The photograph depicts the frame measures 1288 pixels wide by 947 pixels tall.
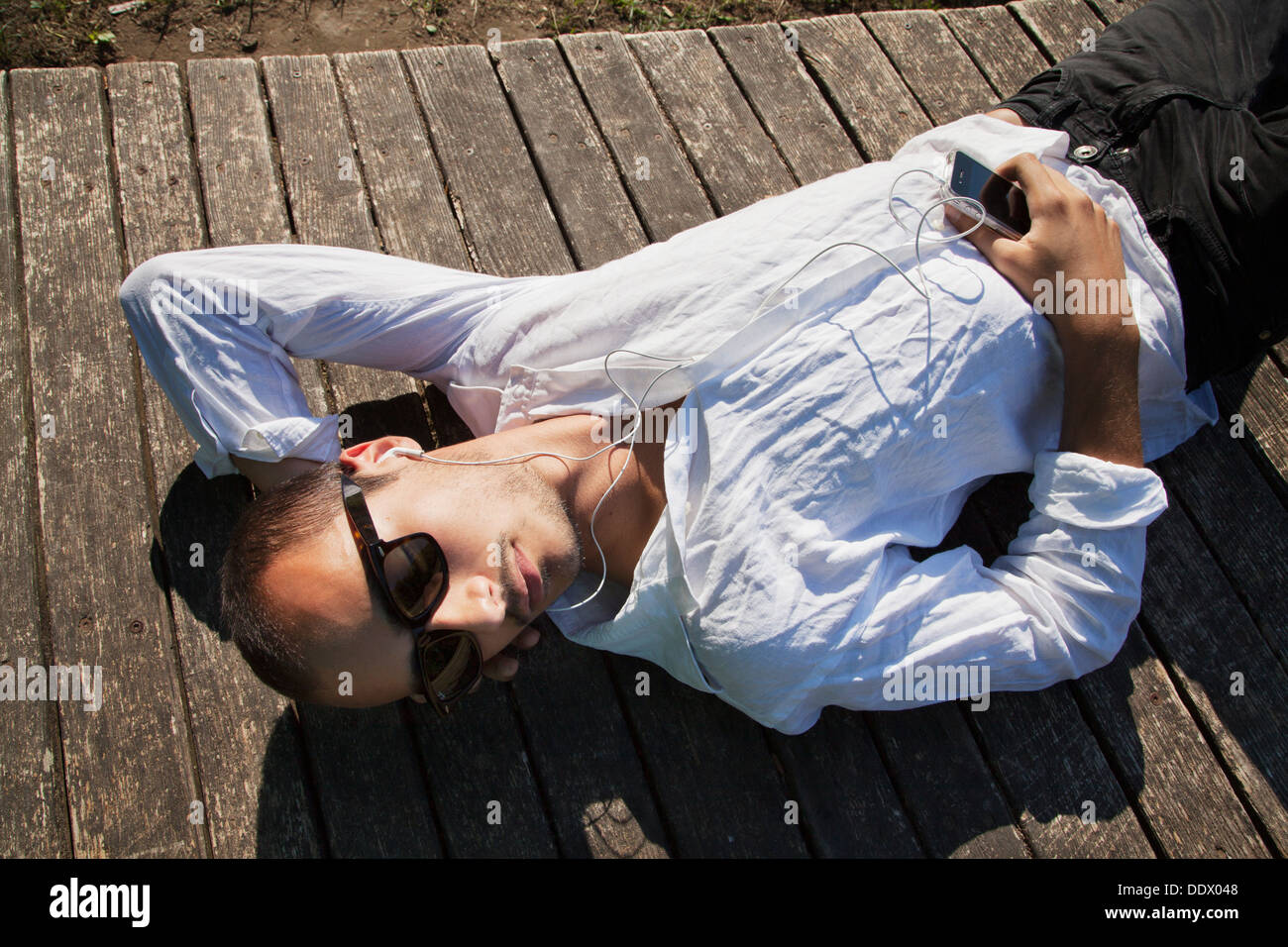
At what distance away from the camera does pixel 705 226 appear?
2205mm

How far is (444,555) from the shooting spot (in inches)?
69.2

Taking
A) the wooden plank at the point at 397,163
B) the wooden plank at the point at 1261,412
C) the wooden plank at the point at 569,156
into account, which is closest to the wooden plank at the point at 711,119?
the wooden plank at the point at 569,156

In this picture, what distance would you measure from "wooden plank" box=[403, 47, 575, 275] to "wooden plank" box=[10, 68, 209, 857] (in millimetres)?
1022

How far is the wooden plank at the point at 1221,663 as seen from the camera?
211 cm

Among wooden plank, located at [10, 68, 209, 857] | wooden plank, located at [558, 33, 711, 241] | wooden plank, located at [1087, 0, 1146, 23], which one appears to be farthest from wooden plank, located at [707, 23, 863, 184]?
wooden plank, located at [10, 68, 209, 857]

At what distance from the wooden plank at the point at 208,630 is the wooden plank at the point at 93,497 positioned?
0.15ft

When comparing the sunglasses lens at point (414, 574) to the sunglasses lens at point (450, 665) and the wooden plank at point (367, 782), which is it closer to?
the sunglasses lens at point (450, 665)

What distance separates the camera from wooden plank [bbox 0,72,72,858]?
1984 mm

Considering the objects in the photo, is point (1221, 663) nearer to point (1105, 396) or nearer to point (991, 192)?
point (1105, 396)

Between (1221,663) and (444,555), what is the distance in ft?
6.39

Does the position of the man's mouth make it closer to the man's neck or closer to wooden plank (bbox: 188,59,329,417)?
the man's neck

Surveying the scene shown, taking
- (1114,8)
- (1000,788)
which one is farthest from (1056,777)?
(1114,8)

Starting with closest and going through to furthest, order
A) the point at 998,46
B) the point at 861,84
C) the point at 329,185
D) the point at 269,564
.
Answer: the point at 269,564, the point at 329,185, the point at 861,84, the point at 998,46
